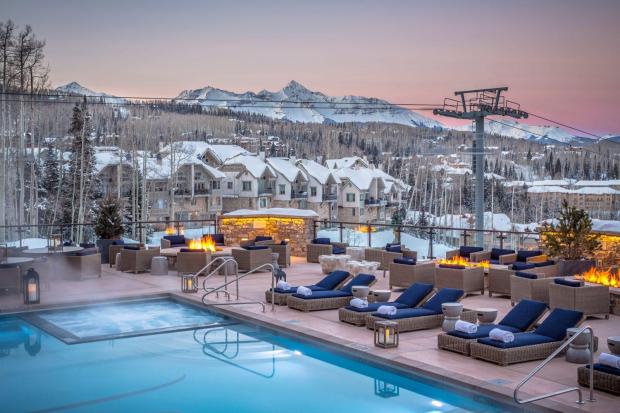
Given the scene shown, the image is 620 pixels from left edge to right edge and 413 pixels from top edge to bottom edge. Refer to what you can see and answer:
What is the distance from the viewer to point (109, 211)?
18.4m

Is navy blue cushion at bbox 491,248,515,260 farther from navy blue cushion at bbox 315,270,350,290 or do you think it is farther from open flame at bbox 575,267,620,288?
navy blue cushion at bbox 315,270,350,290

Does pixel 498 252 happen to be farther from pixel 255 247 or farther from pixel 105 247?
pixel 105 247

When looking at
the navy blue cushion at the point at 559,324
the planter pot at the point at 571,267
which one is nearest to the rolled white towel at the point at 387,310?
the navy blue cushion at the point at 559,324

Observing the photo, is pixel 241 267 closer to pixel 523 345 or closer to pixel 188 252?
pixel 188 252

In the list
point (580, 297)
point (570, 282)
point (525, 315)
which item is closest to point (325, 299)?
point (525, 315)

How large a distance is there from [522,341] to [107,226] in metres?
12.6

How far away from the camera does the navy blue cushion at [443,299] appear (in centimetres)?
1037

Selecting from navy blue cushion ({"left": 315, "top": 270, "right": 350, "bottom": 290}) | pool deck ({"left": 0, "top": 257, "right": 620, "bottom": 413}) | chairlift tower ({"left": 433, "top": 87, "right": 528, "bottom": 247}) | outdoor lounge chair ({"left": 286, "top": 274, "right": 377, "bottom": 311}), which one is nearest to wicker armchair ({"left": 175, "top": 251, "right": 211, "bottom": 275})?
pool deck ({"left": 0, "top": 257, "right": 620, "bottom": 413})

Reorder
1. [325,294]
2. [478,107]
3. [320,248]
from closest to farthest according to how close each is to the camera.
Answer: [325,294] → [320,248] → [478,107]

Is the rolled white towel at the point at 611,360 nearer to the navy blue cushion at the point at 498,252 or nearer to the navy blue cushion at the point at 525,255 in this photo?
the navy blue cushion at the point at 525,255

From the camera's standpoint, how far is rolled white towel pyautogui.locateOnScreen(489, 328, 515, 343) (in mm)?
8305

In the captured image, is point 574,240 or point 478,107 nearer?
point 574,240

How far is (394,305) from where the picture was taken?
10.8 m

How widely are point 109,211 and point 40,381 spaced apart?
33.4 ft
